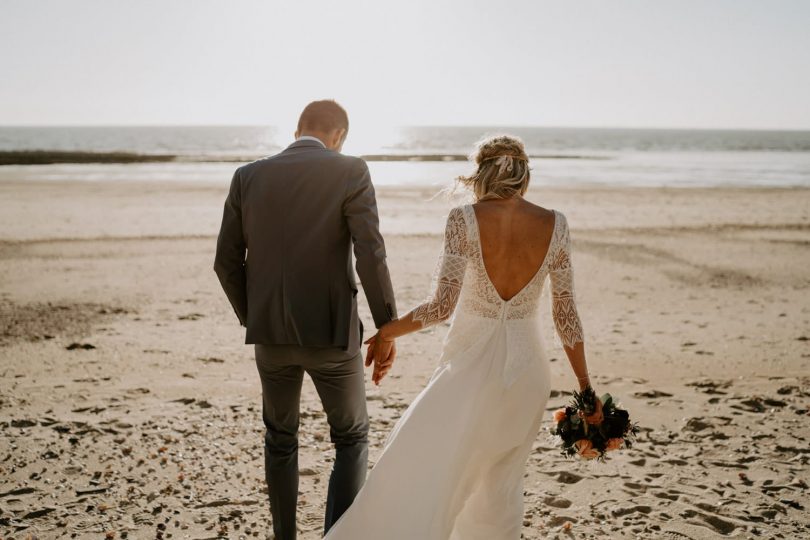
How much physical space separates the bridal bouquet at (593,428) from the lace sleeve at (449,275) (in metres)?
0.79

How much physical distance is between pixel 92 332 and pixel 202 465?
4003 mm

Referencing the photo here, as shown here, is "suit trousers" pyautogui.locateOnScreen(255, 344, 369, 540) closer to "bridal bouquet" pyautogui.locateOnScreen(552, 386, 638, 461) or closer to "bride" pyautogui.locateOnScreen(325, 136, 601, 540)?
"bride" pyautogui.locateOnScreen(325, 136, 601, 540)

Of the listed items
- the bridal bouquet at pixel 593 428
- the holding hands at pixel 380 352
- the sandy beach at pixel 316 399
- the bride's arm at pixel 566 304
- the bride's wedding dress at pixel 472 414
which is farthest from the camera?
the sandy beach at pixel 316 399

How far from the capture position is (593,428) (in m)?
3.27

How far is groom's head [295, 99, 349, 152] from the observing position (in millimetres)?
3340

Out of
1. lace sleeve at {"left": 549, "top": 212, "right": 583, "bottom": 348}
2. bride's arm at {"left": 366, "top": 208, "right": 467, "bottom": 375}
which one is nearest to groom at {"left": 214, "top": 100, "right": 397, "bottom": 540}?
bride's arm at {"left": 366, "top": 208, "right": 467, "bottom": 375}

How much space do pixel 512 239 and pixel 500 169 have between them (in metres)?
0.33

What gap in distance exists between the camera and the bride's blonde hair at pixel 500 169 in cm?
311

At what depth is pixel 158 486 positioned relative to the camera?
444 centimetres

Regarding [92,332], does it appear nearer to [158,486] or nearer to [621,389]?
[158,486]

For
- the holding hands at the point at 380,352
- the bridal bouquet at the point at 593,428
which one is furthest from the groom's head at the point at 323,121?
the bridal bouquet at the point at 593,428

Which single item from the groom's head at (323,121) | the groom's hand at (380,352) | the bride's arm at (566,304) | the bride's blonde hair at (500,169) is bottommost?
the groom's hand at (380,352)

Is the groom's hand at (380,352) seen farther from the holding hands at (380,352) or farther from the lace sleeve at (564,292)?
the lace sleeve at (564,292)

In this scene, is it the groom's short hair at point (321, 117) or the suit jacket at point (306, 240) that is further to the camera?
the groom's short hair at point (321, 117)
